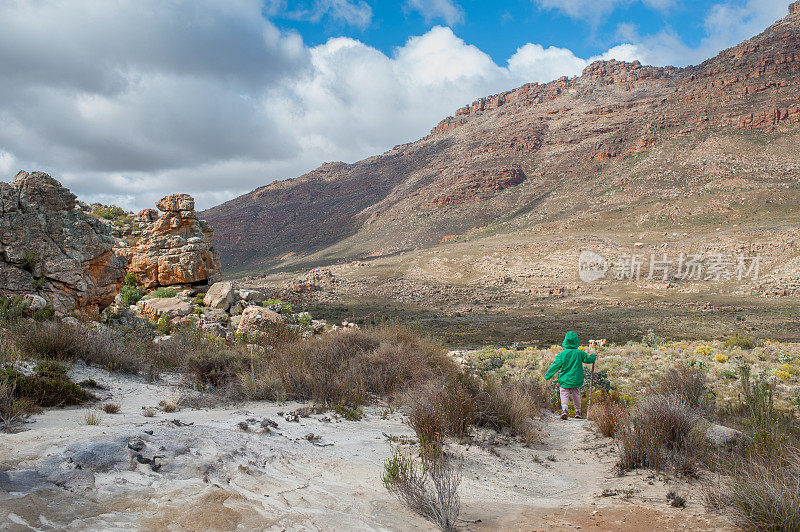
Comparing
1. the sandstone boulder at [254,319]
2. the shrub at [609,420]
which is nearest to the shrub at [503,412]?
the shrub at [609,420]

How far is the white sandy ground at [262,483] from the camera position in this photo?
2635 mm

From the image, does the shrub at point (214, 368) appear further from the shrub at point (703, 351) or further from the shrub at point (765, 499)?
the shrub at point (703, 351)

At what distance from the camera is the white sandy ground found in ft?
8.64

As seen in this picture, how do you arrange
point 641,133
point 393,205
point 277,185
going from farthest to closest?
point 277,185 → point 393,205 → point 641,133

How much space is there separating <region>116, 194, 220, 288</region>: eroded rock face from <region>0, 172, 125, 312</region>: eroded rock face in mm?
4486

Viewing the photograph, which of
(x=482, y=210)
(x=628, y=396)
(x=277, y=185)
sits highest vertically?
(x=277, y=185)

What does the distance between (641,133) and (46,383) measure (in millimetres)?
89991

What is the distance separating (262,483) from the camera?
3246 mm

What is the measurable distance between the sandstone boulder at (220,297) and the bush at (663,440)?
11.6 metres

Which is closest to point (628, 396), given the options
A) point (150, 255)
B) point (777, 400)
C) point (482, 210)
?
point (777, 400)

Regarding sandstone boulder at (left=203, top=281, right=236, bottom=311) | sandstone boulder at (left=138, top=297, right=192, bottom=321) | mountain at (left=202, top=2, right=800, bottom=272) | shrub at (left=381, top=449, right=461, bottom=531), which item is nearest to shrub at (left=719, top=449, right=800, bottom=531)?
shrub at (left=381, top=449, right=461, bottom=531)

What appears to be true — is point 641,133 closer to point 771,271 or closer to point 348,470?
point 771,271

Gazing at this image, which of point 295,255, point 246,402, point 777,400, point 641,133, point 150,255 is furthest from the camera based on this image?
point 295,255

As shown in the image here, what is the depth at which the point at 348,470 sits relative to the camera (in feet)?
12.4
